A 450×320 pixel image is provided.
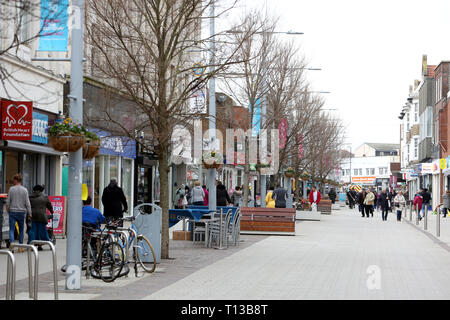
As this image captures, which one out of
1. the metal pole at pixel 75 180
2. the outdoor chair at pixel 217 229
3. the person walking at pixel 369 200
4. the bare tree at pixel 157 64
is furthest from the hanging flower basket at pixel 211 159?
the person walking at pixel 369 200

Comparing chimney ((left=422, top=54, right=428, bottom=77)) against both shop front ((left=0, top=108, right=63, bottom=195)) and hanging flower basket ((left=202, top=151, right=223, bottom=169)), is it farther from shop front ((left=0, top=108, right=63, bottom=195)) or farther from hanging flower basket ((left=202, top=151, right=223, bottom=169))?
shop front ((left=0, top=108, right=63, bottom=195))

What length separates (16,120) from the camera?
19.7 meters

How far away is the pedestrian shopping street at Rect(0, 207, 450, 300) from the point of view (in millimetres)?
10711

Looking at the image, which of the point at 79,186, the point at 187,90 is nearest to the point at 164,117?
the point at 187,90

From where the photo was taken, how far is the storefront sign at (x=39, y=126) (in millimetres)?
22186

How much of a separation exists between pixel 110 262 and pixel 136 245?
1.07m

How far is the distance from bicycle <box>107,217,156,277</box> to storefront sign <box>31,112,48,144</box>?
8.46 meters

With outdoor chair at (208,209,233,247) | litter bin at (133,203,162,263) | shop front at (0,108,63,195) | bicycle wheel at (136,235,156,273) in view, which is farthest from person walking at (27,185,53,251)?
outdoor chair at (208,209,233,247)

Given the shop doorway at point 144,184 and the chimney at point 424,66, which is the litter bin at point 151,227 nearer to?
the shop doorway at point 144,184

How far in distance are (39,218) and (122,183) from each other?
15.5 metres

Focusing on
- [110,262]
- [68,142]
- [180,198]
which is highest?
[68,142]

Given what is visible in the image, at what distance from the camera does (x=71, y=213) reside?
448 inches

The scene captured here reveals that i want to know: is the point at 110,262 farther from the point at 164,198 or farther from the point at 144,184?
the point at 144,184

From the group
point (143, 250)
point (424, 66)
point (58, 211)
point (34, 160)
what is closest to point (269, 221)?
point (58, 211)
